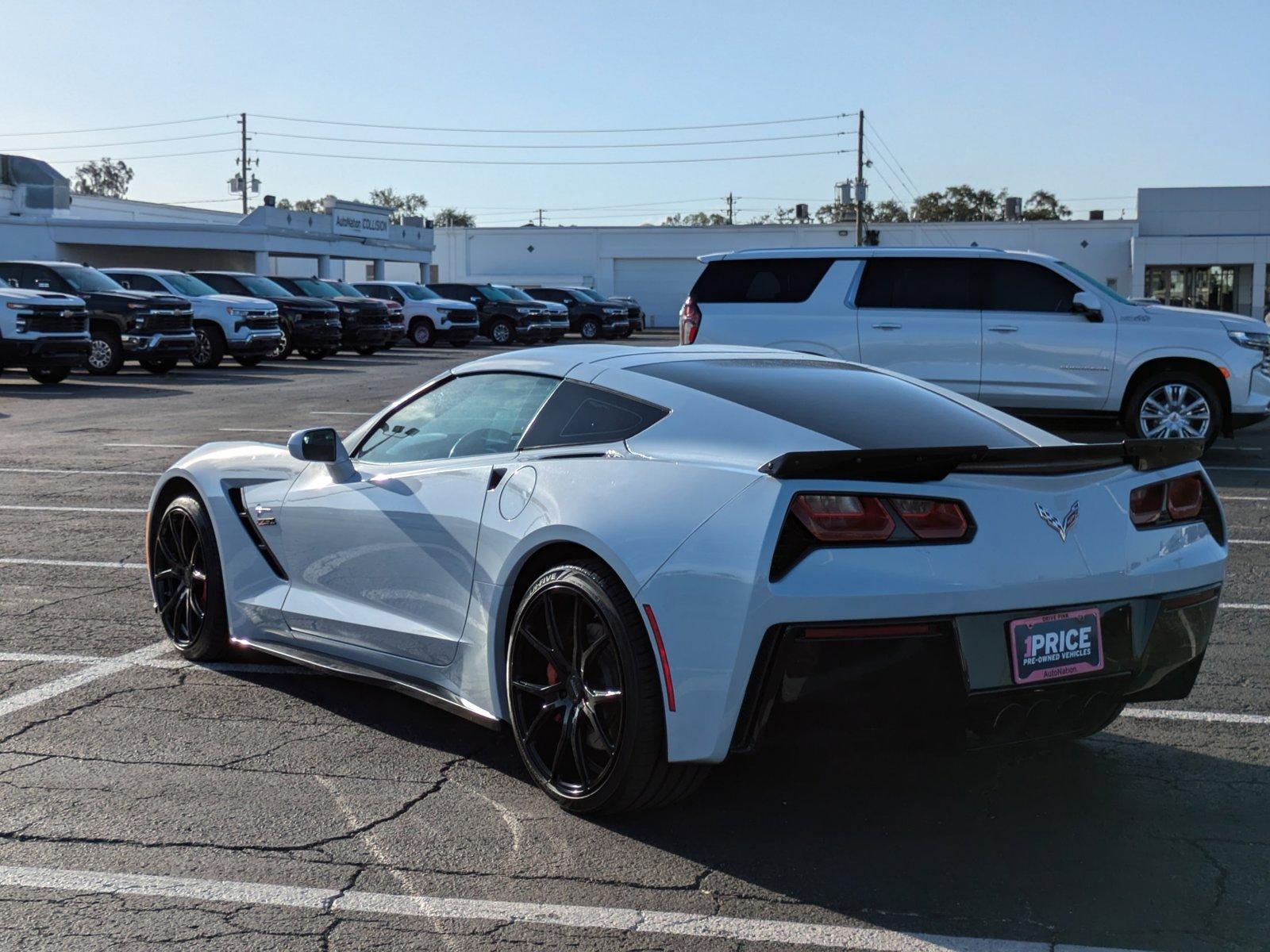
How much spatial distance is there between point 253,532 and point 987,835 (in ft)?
10.5

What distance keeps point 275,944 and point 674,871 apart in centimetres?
108

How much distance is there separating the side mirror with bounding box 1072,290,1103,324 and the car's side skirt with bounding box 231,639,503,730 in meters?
9.95

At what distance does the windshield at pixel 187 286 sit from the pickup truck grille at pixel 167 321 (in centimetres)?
197

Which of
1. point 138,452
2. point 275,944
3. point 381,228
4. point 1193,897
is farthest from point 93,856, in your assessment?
point 381,228

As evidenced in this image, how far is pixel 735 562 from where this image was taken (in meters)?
3.89

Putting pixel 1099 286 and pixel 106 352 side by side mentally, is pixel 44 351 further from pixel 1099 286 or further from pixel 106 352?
pixel 1099 286

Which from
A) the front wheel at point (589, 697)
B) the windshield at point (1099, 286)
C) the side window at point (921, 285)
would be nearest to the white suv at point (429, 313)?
the side window at point (921, 285)

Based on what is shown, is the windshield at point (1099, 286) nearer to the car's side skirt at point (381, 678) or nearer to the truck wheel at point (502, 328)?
the car's side skirt at point (381, 678)

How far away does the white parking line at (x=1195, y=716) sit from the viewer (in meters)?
5.46

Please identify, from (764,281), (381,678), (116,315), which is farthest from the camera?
(116,315)

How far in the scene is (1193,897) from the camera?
3820mm

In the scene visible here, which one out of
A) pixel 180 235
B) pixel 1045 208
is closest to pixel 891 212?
pixel 1045 208

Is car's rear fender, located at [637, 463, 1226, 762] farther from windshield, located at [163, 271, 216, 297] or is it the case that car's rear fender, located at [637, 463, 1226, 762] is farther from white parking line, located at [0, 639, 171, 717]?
windshield, located at [163, 271, 216, 297]

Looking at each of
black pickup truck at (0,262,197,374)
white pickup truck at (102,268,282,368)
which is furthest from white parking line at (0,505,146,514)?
white pickup truck at (102,268,282,368)
